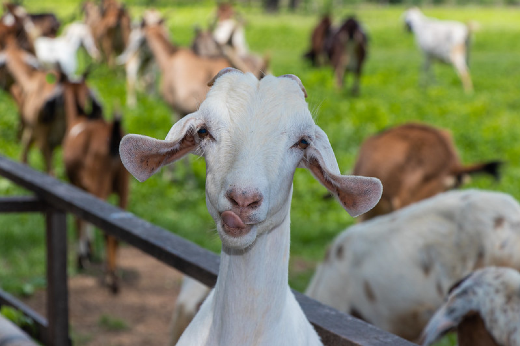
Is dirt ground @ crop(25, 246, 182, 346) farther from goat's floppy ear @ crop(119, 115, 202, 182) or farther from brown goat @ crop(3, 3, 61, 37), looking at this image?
brown goat @ crop(3, 3, 61, 37)

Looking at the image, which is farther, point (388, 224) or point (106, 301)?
point (106, 301)

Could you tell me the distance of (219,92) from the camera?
71.8 inches

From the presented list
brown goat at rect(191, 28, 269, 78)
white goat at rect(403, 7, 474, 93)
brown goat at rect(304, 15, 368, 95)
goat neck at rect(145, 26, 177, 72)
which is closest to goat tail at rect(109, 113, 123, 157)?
goat neck at rect(145, 26, 177, 72)

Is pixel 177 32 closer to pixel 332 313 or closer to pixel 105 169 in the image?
pixel 105 169

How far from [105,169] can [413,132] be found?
296 centimetres

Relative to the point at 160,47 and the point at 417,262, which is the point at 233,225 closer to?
the point at 417,262

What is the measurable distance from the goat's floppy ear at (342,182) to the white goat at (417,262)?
252 cm

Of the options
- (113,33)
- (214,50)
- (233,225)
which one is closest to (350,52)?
(214,50)

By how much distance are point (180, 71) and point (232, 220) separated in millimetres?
8597

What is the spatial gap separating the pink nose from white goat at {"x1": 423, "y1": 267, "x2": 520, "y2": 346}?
5.11ft

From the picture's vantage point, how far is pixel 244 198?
5.22 feet

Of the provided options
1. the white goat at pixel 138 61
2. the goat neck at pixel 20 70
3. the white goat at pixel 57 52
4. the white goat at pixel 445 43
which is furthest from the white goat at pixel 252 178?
the white goat at pixel 445 43

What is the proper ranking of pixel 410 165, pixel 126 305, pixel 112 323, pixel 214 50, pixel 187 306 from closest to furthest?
pixel 187 306
pixel 112 323
pixel 126 305
pixel 410 165
pixel 214 50

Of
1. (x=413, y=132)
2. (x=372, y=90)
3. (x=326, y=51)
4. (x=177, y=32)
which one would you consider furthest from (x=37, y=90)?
(x=177, y=32)
